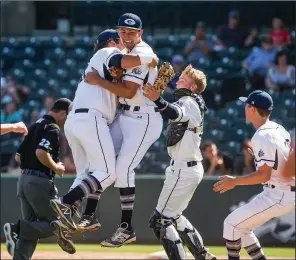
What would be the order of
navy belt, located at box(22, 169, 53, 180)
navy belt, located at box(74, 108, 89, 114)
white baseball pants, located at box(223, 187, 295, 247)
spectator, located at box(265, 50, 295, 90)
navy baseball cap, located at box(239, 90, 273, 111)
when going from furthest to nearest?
1. spectator, located at box(265, 50, 295, 90)
2. navy belt, located at box(22, 169, 53, 180)
3. navy baseball cap, located at box(239, 90, 273, 111)
4. white baseball pants, located at box(223, 187, 295, 247)
5. navy belt, located at box(74, 108, 89, 114)

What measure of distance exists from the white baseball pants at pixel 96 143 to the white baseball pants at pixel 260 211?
1.38m

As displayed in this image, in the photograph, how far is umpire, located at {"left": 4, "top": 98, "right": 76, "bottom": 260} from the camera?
9828mm

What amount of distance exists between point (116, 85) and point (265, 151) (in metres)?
1.62

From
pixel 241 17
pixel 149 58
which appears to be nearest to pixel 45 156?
pixel 149 58

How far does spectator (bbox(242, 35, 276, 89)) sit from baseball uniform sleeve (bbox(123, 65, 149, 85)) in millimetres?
9023

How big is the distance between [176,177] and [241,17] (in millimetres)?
11742

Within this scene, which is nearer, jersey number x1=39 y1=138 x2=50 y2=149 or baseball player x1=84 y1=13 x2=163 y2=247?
baseball player x1=84 y1=13 x2=163 y2=247

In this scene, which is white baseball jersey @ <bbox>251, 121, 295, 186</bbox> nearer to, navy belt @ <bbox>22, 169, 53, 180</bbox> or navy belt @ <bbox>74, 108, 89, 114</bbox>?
navy belt @ <bbox>74, 108, 89, 114</bbox>

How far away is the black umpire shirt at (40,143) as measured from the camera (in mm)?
9930

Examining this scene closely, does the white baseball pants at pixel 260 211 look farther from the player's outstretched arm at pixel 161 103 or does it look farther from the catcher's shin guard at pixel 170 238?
the player's outstretched arm at pixel 161 103

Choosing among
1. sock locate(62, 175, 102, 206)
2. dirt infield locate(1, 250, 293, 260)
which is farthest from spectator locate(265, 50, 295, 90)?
sock locate(62, 175, 102, 206)

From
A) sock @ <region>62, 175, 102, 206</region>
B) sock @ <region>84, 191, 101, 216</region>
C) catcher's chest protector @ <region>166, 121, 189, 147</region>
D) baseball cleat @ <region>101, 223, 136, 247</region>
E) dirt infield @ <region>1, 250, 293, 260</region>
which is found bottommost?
dirt infield @ <region>1, 250, 293, 260</region>

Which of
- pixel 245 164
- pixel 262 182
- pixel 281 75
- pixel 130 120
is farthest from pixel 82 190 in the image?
pixel 281 75

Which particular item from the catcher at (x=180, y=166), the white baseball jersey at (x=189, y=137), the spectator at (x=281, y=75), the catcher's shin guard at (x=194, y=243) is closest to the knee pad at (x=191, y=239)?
the catcher's shin guard at (x=194, y=243)
